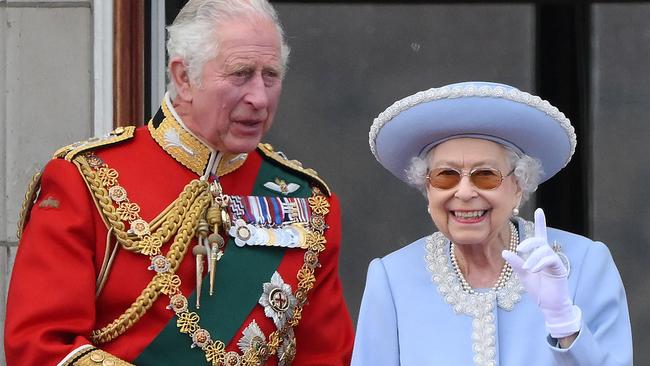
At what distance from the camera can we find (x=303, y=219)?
5.06 meters

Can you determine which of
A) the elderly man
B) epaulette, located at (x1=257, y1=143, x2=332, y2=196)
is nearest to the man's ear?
the elderly man

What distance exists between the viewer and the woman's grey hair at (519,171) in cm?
443

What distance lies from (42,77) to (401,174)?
1.64 m

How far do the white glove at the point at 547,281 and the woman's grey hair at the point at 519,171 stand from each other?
287 mm

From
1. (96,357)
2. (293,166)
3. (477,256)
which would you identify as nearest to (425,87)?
(293,166)

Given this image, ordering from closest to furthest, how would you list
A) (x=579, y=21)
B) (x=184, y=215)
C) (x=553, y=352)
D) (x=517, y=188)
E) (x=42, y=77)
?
(x=553, y=352) < (x=517, y=188) < (x=184, y=215) < (x=42, y=77) < (x=579, y=21)

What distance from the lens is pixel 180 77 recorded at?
4.93 metres

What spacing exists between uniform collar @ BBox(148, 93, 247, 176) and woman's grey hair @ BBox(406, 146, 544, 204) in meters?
0.64

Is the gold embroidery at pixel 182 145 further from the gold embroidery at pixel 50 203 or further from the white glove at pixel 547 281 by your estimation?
the white glove at pixel 547 281

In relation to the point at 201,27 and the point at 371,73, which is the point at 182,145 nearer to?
the point at 201,27

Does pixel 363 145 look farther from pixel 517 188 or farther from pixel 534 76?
pixel 517 188

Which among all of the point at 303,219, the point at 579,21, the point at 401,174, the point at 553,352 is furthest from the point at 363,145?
the point at 553,352

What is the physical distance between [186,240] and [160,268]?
99 mm

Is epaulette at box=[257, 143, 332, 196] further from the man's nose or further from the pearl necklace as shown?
the pearl necklace
